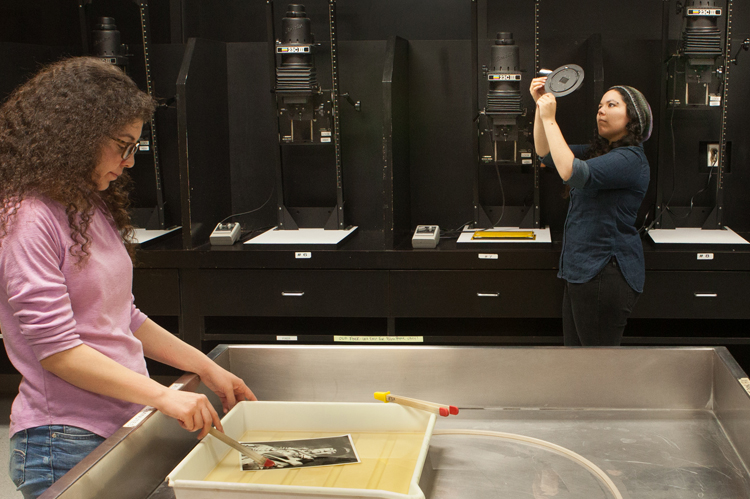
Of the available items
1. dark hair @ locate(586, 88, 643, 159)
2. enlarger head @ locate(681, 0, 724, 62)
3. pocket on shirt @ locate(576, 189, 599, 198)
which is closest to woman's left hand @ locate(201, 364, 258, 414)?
pocket on shirt @ locate(576, 189, 599, 198)

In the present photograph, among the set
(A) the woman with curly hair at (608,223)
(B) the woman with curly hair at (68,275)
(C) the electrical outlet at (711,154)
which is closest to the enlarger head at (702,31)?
(C) the electrical outlet at (711,154)

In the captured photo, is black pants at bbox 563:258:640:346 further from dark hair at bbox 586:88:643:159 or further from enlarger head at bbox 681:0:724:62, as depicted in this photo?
enlarger head at bbox 681:0:724:62

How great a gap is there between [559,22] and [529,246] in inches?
51.1

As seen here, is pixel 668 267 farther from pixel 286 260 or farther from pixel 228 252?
pixel 228 252

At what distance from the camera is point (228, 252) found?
10.5 feet

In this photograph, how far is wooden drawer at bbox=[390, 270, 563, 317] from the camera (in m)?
3.10

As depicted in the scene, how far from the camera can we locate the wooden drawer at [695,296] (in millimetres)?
2996

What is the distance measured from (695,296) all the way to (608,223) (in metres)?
0.87

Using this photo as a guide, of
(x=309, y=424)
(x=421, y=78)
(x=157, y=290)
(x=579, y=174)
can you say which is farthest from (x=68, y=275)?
(x=421, y=78)

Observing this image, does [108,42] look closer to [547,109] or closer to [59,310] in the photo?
[547,109]

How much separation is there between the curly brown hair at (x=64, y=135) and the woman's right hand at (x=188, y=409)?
11.4 inches

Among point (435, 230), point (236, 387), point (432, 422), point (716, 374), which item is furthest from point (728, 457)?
point (435, 230)

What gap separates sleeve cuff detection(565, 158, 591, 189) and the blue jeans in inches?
68.1

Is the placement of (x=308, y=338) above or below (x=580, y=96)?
below
